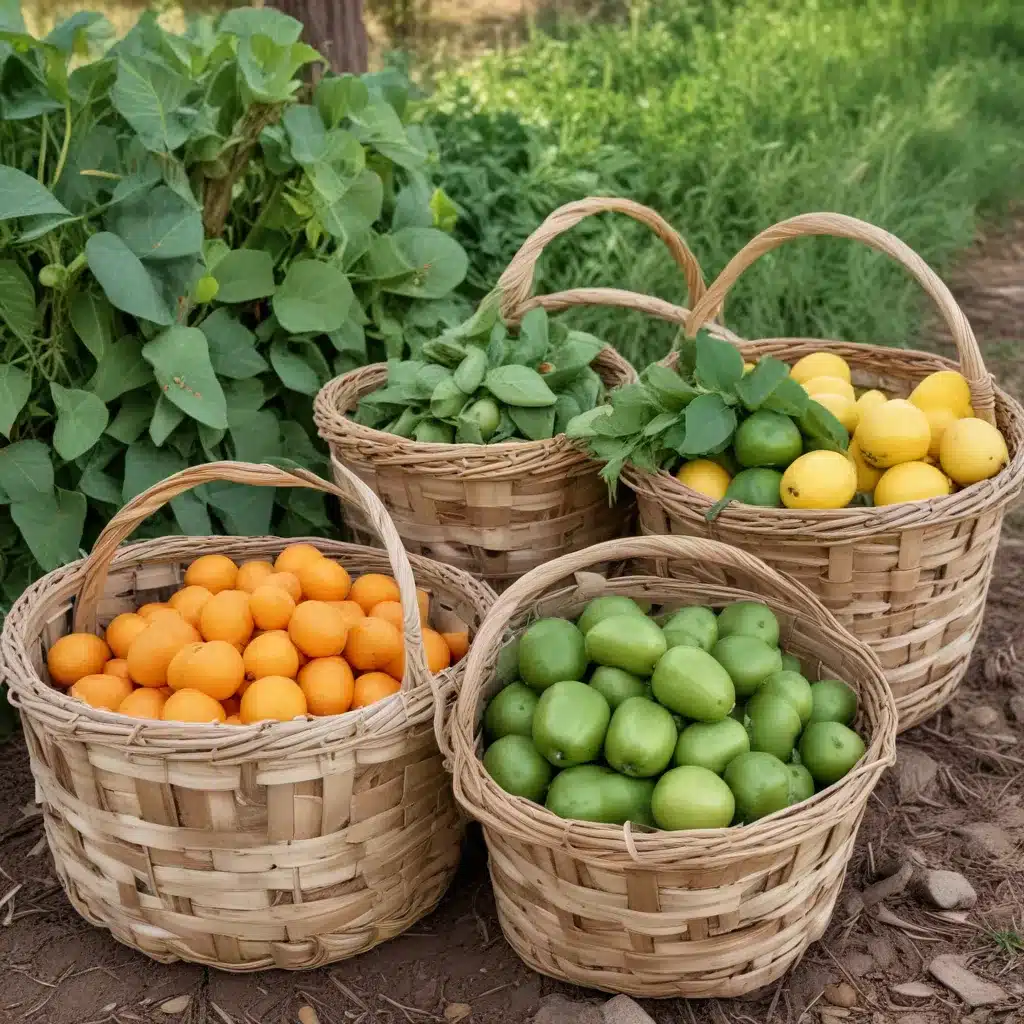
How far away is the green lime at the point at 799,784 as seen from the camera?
1.75 metres

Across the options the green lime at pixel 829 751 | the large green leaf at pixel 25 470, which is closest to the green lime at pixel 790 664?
the green lime at pixel 829 751

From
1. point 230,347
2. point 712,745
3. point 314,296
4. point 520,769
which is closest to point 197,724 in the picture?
point 520,769

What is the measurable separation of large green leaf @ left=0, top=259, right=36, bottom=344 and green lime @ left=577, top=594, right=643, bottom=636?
1.36 meters

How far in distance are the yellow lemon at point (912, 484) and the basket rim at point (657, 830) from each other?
0.33 metres

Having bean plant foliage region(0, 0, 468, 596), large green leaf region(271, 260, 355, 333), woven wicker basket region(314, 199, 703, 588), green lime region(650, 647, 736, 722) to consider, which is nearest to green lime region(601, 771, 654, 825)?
green lime region(650, 647, 736, 722)

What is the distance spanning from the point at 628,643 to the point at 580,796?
10.3 inches

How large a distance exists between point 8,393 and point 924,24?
6244 mm

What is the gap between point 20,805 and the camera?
2391mm

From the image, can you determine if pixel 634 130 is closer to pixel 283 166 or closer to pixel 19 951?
pixel 283 166

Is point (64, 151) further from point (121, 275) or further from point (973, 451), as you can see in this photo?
point (973, 451)

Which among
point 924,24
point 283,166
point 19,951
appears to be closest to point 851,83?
point 924,24

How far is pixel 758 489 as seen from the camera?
2.16 m

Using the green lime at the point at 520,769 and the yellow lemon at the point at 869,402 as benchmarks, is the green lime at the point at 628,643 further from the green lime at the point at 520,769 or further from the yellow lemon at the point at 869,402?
the yellow lemon at the point at 869,402

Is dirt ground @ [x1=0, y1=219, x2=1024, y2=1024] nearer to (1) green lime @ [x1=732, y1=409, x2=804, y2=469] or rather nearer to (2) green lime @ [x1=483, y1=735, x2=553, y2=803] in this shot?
(2) green lime @ [x1=483, y1=735, x2=553, y2=803]
